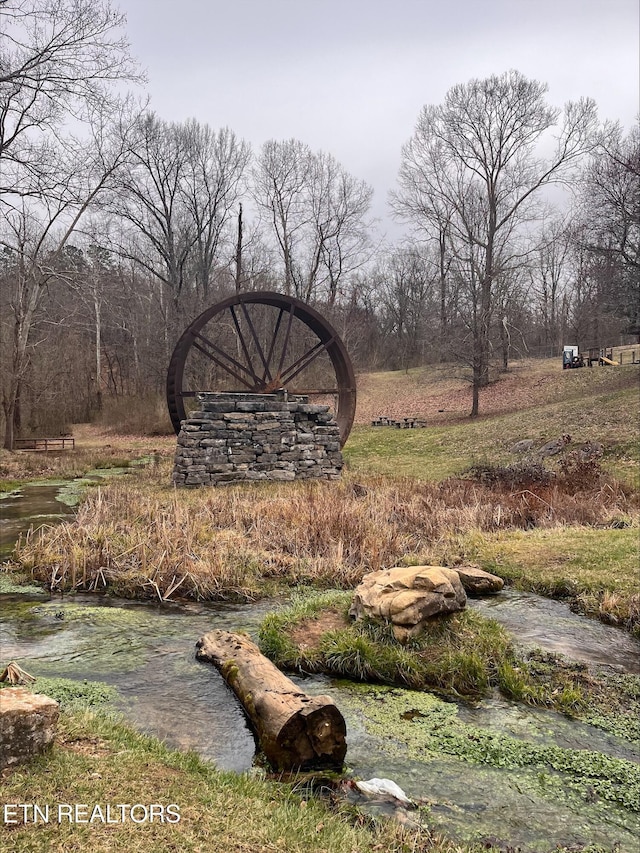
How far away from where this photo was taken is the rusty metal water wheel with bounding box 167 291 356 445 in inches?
575

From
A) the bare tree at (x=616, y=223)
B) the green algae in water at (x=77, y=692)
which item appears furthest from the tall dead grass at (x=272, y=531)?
the bare tree at (x=616, y=223)

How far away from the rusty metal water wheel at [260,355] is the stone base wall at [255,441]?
96cm

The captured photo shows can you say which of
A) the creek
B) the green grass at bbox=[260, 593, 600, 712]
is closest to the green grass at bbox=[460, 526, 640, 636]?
the creek

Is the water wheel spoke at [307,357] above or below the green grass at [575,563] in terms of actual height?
above

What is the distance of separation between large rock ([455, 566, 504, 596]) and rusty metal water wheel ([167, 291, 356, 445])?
27.4 ft

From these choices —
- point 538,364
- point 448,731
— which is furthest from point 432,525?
point 538,364

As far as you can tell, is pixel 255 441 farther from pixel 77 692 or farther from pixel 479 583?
pixel 77 692

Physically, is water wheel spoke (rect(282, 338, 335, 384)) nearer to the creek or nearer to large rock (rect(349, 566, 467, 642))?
the creek

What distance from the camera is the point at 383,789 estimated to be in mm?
3057

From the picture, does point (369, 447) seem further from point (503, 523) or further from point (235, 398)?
point (503, 523)

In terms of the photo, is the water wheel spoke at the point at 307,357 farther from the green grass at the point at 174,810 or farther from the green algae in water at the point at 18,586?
the green grass at the point at 174,810

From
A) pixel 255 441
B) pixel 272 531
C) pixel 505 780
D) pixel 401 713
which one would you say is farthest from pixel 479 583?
pixel 255 441

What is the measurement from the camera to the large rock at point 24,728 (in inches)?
98.7

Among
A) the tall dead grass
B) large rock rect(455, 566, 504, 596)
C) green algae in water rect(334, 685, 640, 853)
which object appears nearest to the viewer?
green algae in water rect(334, 685, 640, 853)
